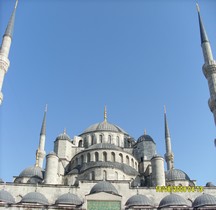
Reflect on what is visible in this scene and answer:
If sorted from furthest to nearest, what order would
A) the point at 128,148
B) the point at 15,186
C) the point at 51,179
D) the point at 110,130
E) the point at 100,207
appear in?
1. the point at 110,130
2. the point at 128,148
3. the point at 51,179
4. the point at 15,186
5. the point at 100,207

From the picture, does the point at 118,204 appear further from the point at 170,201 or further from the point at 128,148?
the point at 128,148

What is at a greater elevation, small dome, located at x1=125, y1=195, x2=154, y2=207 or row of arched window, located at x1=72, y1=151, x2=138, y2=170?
row of arched window, located at x1=72, y1=151, x2=138, y2=170

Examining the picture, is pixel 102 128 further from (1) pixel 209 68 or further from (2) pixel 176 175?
(1) pixel 209 68

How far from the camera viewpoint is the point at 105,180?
23.3 meters

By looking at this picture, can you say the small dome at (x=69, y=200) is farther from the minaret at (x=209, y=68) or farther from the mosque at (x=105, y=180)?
the minaret at (x=209, y=68)

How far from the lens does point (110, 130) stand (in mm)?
34562

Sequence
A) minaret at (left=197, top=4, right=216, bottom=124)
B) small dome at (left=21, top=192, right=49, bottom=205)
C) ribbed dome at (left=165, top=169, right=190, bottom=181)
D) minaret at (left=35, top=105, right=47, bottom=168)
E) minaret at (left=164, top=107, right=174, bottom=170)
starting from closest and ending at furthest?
small dome at (left=21, top=192, right=49, bottom=205) < minaret at (left=197, top=4, right=216, bottom=124) < ribbed dome at (left=165, top=169, right=190, bottom=181) < minaret at (left=35, top=105, right=47, bottom=168) < minaret at (left=164, top=107, right=174, bottom=170)

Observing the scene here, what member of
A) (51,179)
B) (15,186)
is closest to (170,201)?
(51,179)

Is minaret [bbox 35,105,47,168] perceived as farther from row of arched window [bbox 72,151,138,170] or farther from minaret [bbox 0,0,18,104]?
minaret [bbox 0,0,18,104]

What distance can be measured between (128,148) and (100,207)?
46.6ft

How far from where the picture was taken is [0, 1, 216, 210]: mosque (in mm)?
18984
